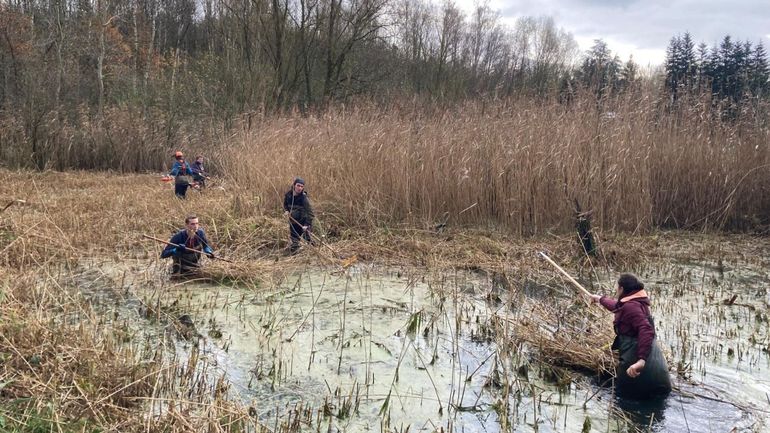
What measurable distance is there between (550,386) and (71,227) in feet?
21.4

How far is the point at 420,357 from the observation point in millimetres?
4492

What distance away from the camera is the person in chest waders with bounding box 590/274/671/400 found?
3.81m

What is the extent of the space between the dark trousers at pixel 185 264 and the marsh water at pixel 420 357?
0.16 m

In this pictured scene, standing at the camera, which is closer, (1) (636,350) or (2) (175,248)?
(1) (636,350)

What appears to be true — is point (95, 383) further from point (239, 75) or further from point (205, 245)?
point (239, 75)

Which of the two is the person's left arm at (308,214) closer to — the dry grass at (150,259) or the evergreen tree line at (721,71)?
the dry grass at (150,259)

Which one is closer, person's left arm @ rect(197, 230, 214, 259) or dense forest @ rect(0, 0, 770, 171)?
person's left arm @ rect(197, 230, 214, 259)

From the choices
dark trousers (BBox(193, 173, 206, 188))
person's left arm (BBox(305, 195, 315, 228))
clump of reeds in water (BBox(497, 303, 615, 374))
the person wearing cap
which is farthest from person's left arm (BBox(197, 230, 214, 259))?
dark trousers (BBox(193, 173, 206, 188))

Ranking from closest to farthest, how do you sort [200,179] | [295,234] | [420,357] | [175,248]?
[420,357] < [175,248] < [295,234] < [200,179]

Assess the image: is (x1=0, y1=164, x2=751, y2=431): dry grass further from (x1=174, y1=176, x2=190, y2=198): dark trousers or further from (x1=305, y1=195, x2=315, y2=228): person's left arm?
(x1=174, y1=176, x2=190, y2=198): dark trousers

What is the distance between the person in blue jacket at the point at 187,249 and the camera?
5.95 meters

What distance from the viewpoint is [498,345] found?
14.2 feet

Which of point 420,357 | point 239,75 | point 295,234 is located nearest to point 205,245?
point 295,234

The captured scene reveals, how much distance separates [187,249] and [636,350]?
4.29m
